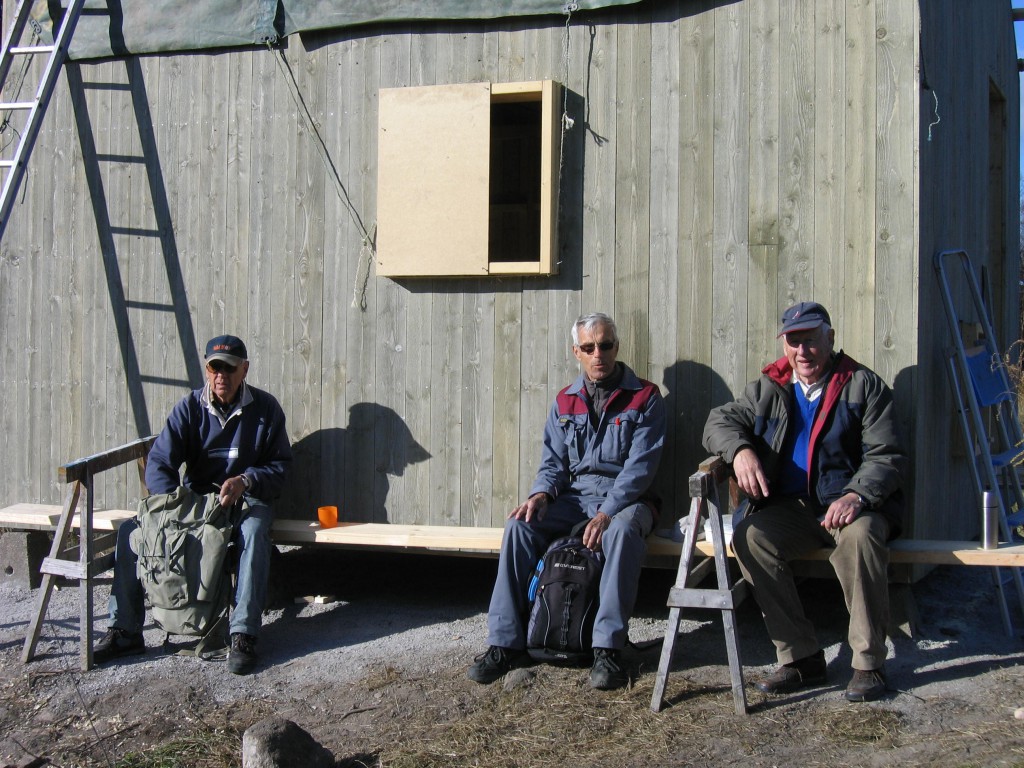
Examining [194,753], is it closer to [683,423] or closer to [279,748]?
[279,748]

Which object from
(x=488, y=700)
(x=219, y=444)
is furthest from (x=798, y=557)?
(x=219, y=444)

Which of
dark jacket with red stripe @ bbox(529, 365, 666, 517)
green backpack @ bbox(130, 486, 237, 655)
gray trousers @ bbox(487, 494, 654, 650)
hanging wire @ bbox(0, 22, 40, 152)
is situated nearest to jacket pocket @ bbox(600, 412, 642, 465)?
dark jacket with red stripe @ bbox(529, 365, 666, 517)

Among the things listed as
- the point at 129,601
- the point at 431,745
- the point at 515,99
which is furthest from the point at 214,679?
the point at 515,99

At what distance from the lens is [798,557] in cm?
461

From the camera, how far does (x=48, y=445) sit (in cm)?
655

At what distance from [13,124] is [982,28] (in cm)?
612

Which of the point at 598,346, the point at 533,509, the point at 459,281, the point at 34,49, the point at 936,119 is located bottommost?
the point at 533,509

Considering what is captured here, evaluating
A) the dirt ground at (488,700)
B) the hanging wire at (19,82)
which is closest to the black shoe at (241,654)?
the dirt ground at (488,700)

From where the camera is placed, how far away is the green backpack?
16.7 ft

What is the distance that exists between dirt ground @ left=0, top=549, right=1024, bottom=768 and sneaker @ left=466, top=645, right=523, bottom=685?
0.21ft

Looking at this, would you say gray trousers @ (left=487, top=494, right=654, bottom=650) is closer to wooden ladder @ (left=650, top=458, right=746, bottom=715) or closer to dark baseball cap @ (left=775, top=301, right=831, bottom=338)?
wooden ladder @ (left=650, top=458, right=746, bottom=715)

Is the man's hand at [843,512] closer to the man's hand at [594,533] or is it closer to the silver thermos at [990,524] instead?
the silver thermos at [990,524]

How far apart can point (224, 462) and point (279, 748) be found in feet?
7.19

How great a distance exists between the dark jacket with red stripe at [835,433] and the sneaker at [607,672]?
99 centimetres
